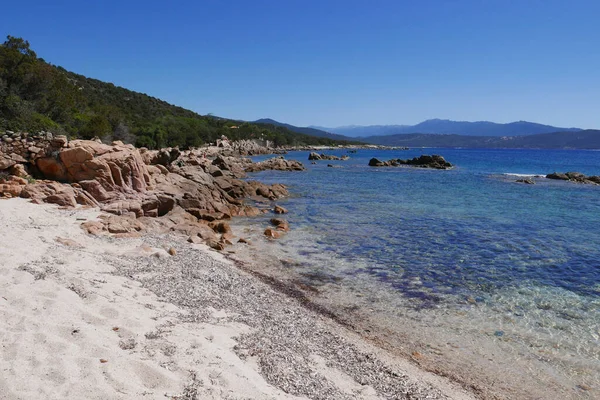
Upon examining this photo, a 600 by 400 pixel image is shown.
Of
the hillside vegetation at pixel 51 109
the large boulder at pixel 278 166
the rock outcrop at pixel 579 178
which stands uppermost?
the hillside vegetation at pixel 51 109

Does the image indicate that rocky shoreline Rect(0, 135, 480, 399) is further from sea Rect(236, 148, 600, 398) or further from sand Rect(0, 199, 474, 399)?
sea Rect(236, 148, 600, 398)

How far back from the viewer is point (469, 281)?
13492 mm

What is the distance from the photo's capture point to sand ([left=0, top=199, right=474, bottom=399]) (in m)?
5.43

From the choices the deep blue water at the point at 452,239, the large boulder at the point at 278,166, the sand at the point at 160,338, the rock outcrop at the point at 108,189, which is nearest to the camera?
A: the sand at the point at 160,338

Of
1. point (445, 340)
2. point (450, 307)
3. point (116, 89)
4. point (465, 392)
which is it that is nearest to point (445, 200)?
point (450, 307)

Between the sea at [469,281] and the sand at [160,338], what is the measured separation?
1627mm

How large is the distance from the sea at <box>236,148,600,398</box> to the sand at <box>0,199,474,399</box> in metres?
1.63

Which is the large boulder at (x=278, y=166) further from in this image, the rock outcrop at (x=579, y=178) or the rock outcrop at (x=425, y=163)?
the rock outcrop at (x=579, y=178)

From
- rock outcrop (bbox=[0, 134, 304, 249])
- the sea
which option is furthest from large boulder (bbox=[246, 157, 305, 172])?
rock outcrop (bbox=[0, 134, 304, 249])

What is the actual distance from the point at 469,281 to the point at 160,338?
10.6m

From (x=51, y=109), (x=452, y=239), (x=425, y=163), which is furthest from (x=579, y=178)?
(x=51, y=109)

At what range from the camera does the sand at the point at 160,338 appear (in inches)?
214

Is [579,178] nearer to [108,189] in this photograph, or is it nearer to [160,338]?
[108,189]

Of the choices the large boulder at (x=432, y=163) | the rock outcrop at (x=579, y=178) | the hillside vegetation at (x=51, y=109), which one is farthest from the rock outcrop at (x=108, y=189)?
the large boulder at (x=432, y=163)
